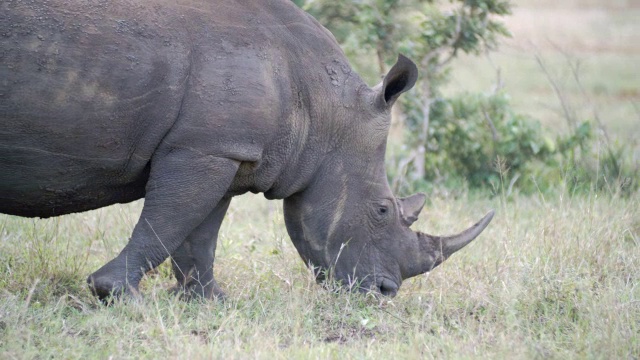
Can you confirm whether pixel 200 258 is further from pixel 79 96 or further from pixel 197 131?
pixel 79 96

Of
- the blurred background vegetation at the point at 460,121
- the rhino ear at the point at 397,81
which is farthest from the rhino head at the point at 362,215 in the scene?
the blurred background vegetation at the point at 460,121

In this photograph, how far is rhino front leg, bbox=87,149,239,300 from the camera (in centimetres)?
485

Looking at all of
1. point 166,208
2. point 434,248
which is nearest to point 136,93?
point 166,208

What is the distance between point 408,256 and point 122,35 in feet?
7.09

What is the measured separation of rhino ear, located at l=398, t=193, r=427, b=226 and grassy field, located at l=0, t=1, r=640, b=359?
0.46m

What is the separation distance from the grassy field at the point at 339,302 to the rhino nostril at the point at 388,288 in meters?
0.05

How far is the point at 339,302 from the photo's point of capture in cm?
537

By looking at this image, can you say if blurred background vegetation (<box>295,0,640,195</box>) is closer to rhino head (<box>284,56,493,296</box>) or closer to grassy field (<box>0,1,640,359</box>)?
grassy field (<box>0,1,640,359</box>)

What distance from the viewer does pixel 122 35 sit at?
4.63 meters

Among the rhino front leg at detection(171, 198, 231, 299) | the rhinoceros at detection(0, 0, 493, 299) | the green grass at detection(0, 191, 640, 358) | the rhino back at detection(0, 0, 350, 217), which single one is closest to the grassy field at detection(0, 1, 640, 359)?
the green grass at detection(0, 191, 640, 358)

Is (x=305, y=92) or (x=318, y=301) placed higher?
(x=305, y=92)

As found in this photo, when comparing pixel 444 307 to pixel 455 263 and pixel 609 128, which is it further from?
pixel 609 128

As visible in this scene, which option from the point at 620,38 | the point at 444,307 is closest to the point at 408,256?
the point at 444,307

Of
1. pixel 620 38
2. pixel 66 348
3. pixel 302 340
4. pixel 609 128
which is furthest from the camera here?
pixel 620 38
